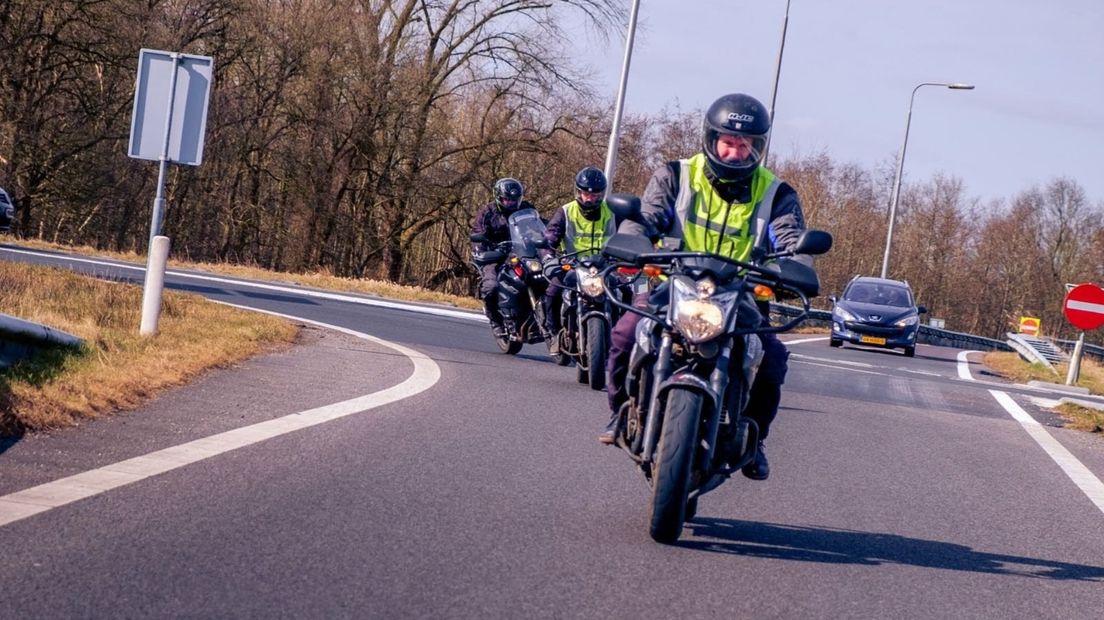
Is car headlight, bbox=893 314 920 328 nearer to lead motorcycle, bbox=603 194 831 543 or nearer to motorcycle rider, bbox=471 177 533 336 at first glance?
motorcycle rider, bbox=471 177 533 336

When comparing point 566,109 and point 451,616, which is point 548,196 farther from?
point 451,616

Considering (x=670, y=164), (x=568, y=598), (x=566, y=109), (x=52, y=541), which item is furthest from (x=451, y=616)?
(x=566, y=109)

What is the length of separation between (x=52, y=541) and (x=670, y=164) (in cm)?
314

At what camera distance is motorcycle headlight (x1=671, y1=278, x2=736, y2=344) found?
5.46 meters

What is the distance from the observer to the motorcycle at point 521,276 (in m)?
13.4

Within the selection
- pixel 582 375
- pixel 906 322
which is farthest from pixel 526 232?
pixel 906 322

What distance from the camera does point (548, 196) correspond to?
136 feet

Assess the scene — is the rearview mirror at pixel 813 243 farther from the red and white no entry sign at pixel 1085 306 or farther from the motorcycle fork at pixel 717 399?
the red and white no entry sign at pixel 1085 306

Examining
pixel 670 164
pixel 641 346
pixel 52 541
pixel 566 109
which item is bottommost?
pixel 52 541

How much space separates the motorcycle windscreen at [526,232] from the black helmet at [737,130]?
7.22 meters

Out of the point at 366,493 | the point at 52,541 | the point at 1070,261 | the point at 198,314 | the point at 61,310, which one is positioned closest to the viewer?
the point at 52,541

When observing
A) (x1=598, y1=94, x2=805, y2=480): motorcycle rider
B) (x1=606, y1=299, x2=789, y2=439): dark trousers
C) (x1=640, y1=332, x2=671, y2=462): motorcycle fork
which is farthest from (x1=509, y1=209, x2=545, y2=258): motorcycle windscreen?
(x1=640, y1=332, x2=671, y2=462): motorcycle fork

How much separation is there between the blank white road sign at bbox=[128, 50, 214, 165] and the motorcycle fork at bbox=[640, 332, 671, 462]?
280 inches

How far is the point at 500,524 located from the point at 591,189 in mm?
6830
